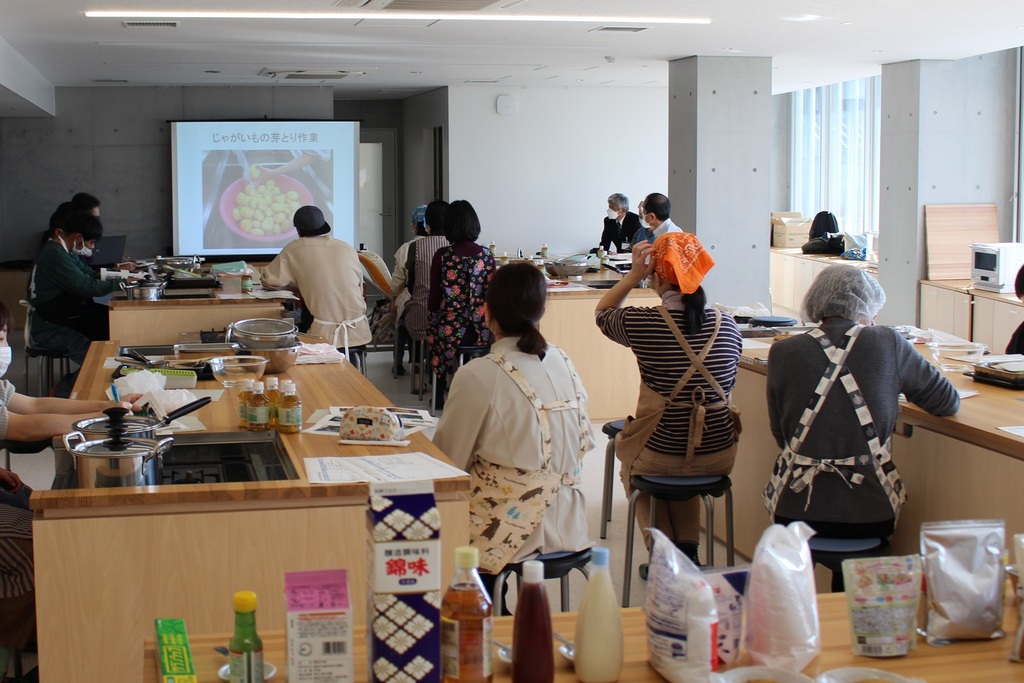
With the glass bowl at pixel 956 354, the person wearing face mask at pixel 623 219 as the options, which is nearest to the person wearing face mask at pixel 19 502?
the glass bowl at pixel 956 354

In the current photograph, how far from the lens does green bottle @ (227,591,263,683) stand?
1.38 meters

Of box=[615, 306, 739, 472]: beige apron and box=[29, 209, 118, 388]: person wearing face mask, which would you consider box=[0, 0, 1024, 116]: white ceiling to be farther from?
box=[615, 306, 739, 472]: beige apron

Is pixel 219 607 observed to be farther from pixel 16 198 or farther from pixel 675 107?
pixel 16 198

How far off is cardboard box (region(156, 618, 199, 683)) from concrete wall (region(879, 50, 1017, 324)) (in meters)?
8.27

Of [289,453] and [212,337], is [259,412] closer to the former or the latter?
[289,453]

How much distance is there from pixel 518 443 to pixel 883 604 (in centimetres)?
129

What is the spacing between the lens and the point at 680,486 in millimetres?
3543

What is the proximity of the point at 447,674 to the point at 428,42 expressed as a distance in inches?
285

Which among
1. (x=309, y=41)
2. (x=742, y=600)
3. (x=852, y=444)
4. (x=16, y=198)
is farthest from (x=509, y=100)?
(x=742, y=600)

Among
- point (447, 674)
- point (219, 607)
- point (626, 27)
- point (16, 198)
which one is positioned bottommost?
point (219, 607)

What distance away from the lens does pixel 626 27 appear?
23.8ft

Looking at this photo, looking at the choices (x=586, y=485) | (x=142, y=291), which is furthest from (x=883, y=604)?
(x=142, y=291)

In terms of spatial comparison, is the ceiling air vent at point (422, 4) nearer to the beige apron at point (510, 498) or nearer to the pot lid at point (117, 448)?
the beige apron at point (510, 498)

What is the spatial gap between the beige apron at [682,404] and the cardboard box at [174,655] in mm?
2228
